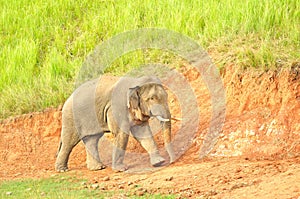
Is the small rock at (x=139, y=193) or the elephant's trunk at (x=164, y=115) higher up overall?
the elephant's trunk at (x=164, y=115)

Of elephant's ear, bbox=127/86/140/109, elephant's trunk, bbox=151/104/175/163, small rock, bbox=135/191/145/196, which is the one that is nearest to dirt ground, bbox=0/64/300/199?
small rock, bbox=135/191/145/196

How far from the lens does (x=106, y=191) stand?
7082 mm

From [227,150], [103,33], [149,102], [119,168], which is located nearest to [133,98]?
[149,102]

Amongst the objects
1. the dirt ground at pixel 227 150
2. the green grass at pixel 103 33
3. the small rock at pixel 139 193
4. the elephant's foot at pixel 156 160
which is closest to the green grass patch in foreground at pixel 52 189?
the small rock at pixel 139 193

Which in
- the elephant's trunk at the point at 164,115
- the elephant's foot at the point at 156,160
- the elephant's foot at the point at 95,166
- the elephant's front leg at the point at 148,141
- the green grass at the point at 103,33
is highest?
the green grass at the point at 103,33

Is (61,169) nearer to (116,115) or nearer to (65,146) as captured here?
(65,146)

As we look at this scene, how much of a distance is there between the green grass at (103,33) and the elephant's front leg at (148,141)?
1516 millimetres

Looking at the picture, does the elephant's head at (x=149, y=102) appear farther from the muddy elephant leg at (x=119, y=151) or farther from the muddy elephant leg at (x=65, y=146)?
the muddy elephant leg at (x=65, y=146)

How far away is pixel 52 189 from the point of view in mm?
7504

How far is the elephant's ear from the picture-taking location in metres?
7.80

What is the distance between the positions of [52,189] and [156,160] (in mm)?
1158

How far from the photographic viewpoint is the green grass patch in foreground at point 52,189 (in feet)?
22.7

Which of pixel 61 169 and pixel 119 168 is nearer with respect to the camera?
pixel 119 168

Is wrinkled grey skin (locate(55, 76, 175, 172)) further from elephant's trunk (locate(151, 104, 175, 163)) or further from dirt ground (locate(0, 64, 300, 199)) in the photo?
dirt ground (locate(0, 64, 300, 199))
